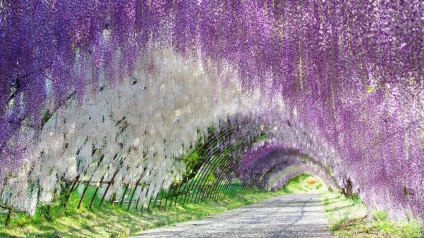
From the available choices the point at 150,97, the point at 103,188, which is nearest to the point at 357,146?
the point at 150,97

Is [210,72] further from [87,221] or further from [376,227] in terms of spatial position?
[87,221]

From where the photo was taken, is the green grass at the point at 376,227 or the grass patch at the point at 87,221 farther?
the grass patch at the point at 87,221

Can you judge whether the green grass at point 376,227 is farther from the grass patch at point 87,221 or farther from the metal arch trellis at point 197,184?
the metal arch trellis at point 197,184

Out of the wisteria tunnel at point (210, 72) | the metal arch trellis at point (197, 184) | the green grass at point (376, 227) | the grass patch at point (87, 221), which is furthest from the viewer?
the metal arch trellis at point (197, 184)

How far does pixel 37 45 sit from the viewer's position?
6441mm

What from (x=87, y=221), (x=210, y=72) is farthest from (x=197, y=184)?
(x=210, y=72)

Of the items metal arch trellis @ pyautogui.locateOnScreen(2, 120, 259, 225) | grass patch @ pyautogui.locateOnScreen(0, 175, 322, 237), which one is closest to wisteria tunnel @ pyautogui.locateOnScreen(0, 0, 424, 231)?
grass patch @ pyautogui.locateOnScreen(0, 175, 322, 237)

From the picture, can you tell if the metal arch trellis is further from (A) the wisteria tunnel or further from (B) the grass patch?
(A) the wisteria tunnel

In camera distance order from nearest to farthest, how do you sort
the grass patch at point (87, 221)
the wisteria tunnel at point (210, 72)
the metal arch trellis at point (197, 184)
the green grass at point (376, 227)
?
the wisteria tunnel at point (210, 72) → the green grass at point (376, 227) → the grass patch at point (87, 221) → the metal arch trellis at point (197, 184)

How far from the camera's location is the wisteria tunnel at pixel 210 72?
5.06 metres

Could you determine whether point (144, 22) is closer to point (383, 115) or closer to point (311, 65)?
point (311, 65)

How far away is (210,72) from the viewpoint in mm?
9297

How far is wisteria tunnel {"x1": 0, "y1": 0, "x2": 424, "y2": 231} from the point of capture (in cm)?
506

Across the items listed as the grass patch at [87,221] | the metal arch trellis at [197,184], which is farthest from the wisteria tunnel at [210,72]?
the metal arch trellis at [197,184]
